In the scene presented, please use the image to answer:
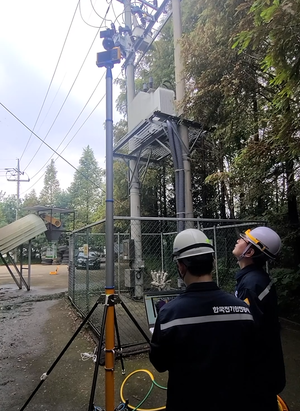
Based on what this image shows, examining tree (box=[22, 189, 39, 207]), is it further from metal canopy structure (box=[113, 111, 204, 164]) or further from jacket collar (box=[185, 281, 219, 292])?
jacket collar (box=[185, 281, 219, 292])

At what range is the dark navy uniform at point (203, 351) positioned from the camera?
1125mm

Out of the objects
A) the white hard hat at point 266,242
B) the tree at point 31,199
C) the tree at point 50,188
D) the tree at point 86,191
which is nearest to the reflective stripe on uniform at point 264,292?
the white hard hat at point 266,242

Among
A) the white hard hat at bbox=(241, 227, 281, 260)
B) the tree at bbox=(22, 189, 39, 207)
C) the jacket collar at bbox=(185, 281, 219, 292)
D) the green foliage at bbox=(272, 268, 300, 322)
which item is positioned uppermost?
the tree at bbox=(22, 189, 39, 207)

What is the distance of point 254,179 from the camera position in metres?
5.72

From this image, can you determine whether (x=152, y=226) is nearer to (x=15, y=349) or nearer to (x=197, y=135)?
(x=197, y=135)

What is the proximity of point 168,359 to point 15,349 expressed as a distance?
164 inches

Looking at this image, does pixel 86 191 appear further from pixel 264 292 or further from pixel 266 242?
pixel 264 292

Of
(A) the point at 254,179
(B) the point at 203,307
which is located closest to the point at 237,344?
(B) the point at 203,307

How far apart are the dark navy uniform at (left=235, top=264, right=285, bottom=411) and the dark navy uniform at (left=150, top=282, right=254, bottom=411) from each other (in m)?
0.33

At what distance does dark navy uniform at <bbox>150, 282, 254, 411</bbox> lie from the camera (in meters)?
1.12

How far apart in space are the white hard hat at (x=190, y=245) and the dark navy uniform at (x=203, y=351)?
0.58 feet

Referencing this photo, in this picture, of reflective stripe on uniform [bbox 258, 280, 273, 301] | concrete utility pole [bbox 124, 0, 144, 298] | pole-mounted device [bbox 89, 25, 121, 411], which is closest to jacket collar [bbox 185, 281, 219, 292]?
reflective stripe on uniform [bbox 258, 280, 273, 301]

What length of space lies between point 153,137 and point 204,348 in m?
6.33

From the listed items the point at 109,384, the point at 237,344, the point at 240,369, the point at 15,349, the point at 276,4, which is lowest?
the point at 15,349
